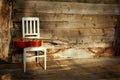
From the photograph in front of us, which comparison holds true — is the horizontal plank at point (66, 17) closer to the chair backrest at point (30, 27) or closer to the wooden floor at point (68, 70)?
the chair backrest at point (30, 27)

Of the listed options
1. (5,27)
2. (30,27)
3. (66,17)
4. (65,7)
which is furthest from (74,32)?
(5,27)

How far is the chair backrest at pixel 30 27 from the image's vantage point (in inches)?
177

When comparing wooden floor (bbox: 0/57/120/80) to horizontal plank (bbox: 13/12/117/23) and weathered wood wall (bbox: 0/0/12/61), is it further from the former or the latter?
horizontal plank (bbox: 13/12/117/23)

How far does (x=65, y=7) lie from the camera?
16.0ft

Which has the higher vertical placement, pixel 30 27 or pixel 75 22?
pixel 75 22

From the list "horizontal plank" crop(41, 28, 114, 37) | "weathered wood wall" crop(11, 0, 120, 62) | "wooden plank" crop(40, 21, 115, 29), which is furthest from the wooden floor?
"wooden plank" crop(40, 21, 115, 29)

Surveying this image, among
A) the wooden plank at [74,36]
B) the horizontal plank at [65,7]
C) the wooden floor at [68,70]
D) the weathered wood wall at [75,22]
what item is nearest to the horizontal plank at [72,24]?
the weathered wood wall at [75,22]

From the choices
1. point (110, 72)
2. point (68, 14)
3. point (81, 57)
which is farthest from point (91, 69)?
point (68, 14)

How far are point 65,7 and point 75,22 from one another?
444 mm

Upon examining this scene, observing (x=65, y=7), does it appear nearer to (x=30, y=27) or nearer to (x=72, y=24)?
(x=72, y=24)

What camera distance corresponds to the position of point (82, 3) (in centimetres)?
498

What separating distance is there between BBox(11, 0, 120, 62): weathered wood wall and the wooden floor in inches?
16.3

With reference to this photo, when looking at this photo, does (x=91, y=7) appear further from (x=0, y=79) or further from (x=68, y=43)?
(x=0, y=79)

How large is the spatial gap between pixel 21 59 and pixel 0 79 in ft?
3.85
